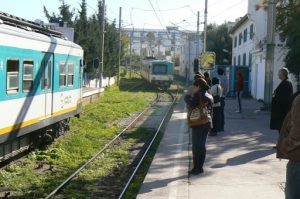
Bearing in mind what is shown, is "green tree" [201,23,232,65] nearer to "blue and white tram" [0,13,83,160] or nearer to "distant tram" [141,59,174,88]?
"distant tram" [141,59,174,88]

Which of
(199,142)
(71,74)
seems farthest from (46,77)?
(199,142)

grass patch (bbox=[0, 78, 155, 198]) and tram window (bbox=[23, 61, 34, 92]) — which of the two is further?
tram window (bbox=[23, 61, 34, 92])

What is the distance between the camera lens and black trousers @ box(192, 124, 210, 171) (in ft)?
31.3

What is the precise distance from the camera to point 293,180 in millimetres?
4445

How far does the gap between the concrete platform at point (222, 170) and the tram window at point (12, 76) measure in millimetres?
2963

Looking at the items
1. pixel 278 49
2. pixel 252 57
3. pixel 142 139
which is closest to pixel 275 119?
pixel 142 139

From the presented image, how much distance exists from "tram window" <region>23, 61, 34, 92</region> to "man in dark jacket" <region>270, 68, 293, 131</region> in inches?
207

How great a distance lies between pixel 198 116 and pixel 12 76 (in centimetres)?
356

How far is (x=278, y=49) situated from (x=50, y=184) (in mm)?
24219

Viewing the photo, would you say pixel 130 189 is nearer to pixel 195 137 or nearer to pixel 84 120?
pixel 195 137

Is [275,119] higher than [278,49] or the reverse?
the reverse

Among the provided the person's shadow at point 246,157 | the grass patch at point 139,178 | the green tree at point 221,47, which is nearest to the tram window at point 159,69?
the green tree at point 221,47

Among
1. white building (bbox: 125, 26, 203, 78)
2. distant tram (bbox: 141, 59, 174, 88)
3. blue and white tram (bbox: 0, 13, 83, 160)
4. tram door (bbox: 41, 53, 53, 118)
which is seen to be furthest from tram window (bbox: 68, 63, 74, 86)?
white building (bbox: 125, 26, 203, 78)

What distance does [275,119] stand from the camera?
12.2 m
